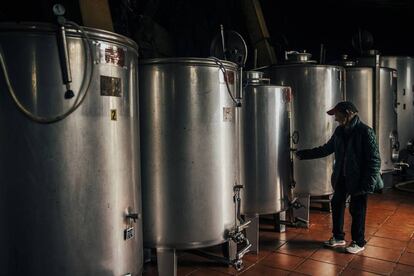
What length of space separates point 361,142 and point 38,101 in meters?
3.16

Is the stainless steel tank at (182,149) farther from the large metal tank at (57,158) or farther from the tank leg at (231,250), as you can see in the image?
the large metal tank at (57,158)

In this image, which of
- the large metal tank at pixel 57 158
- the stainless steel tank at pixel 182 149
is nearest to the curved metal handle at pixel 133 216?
the large metal tank at pixel 57 158

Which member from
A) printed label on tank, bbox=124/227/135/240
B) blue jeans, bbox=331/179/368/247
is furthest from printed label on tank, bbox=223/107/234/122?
blue jeans, bbox=331/179/368/247

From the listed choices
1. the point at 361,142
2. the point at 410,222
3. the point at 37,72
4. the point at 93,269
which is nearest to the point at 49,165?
the point at 37,72

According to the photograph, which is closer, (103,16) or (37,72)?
(37,72)

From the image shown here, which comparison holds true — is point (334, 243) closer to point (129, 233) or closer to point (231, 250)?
point (231, 250)

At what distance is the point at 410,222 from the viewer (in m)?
5.06

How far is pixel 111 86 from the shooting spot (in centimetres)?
232

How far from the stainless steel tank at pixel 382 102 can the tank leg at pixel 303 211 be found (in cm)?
220

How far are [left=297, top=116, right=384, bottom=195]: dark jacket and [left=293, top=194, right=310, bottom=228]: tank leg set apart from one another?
88 cm

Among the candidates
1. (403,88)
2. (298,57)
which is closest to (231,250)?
(298,57)

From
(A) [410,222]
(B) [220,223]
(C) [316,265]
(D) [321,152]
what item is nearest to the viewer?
(B) [220,223]

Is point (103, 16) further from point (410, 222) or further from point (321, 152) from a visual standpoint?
point (410, 222)

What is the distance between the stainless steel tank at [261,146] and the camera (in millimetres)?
4184
